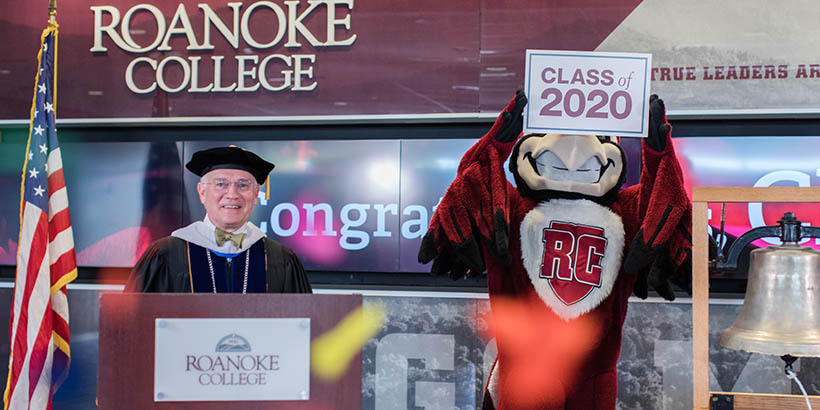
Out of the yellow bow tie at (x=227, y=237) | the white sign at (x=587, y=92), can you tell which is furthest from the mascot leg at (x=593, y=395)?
the yellow bow tie at (x=227, y=237)

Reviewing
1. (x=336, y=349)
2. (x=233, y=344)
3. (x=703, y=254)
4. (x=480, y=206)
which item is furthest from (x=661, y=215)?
(x=233, y=344)

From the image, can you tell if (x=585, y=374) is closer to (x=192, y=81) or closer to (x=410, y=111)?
(x=410, y=111)

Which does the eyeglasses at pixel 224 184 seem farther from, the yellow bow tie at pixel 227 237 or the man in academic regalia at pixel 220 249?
the yellow bow tie at pixel 227 237

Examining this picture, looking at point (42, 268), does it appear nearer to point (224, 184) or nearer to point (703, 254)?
point (224, 184)

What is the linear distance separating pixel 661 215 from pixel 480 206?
1.92ft

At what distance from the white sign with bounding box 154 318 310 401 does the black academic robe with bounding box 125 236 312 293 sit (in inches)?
47.1

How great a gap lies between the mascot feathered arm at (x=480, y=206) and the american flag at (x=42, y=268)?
1703 millimetres

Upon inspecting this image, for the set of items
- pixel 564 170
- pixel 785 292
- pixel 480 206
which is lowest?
pixel 785 292

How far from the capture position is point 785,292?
1821 millimetres

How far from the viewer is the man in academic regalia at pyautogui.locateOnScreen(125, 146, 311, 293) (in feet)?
8.21

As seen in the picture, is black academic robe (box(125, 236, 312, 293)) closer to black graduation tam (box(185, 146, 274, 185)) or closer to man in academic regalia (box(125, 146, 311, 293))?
man in academic regalia (box(125, 146, 311, 293))

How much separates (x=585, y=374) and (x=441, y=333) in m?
1.02

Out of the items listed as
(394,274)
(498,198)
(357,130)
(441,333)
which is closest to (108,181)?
(357,130)

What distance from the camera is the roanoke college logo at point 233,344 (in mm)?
1290
